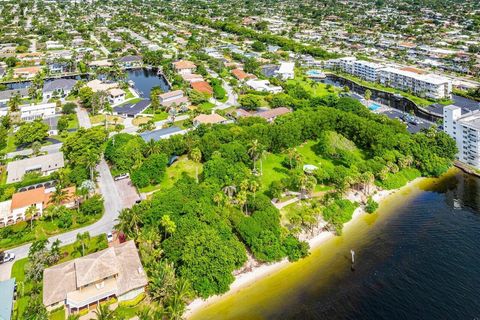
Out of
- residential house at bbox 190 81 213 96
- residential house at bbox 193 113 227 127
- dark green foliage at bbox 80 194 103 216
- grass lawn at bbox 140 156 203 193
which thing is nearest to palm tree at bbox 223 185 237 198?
grass lawn at bbox 140 156 203 193

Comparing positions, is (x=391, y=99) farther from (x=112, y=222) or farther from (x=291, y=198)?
(x=112, y=222)

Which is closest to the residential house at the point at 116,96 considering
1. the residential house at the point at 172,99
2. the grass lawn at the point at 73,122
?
the grass lawn at the point at 73,122

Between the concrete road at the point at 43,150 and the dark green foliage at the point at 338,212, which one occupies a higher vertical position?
the concrete road at the point at 43,150

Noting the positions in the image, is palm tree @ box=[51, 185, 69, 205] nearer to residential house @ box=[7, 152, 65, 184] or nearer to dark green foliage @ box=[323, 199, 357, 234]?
residential house @ box=[7, 152, 65, 184]

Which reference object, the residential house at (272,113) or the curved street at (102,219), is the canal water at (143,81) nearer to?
the residential house at (272,113)

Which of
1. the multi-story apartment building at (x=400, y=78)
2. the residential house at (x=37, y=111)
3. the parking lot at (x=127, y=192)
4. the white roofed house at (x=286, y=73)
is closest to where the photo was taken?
the parking lot at (x=127, y=192)

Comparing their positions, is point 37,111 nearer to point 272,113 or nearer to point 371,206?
point 272,113

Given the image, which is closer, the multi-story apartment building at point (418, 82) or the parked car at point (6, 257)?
the parked car at point (6, 257)
